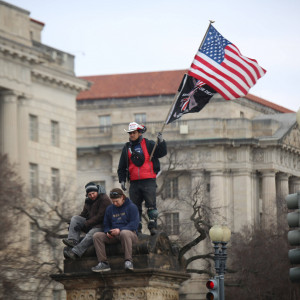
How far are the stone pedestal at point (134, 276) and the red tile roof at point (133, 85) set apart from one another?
110071mm

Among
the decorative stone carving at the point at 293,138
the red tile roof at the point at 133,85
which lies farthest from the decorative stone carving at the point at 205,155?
the red tile roof at the point at 133,85

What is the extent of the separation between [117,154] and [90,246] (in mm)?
99802

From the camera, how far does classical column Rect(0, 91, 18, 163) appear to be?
85.4m

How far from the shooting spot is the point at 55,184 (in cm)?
8275

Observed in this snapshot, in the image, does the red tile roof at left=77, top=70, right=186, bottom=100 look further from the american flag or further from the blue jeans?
the blue jeans

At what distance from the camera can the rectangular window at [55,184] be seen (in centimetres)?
7654

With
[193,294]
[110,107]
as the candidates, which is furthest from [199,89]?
[110,107]

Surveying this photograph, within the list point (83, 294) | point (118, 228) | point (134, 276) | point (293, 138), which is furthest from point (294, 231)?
point (293, 138)

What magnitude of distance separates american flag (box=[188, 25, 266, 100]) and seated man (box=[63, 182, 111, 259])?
3541 millimetres

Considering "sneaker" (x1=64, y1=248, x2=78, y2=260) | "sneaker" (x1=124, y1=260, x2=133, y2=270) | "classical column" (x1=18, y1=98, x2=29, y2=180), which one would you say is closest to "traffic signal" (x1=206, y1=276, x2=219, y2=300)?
"sneaker" (x1=64, y1=248, x2=78, y2=260)

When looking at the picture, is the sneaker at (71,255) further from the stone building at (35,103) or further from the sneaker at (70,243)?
the stone building at (35,103)

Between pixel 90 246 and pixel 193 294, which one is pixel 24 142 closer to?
pixel 193 294

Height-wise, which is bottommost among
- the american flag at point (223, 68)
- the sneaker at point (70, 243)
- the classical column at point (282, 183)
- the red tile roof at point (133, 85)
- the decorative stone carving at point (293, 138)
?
the sneaker at point (70, 243)

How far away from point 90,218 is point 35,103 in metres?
66.4
